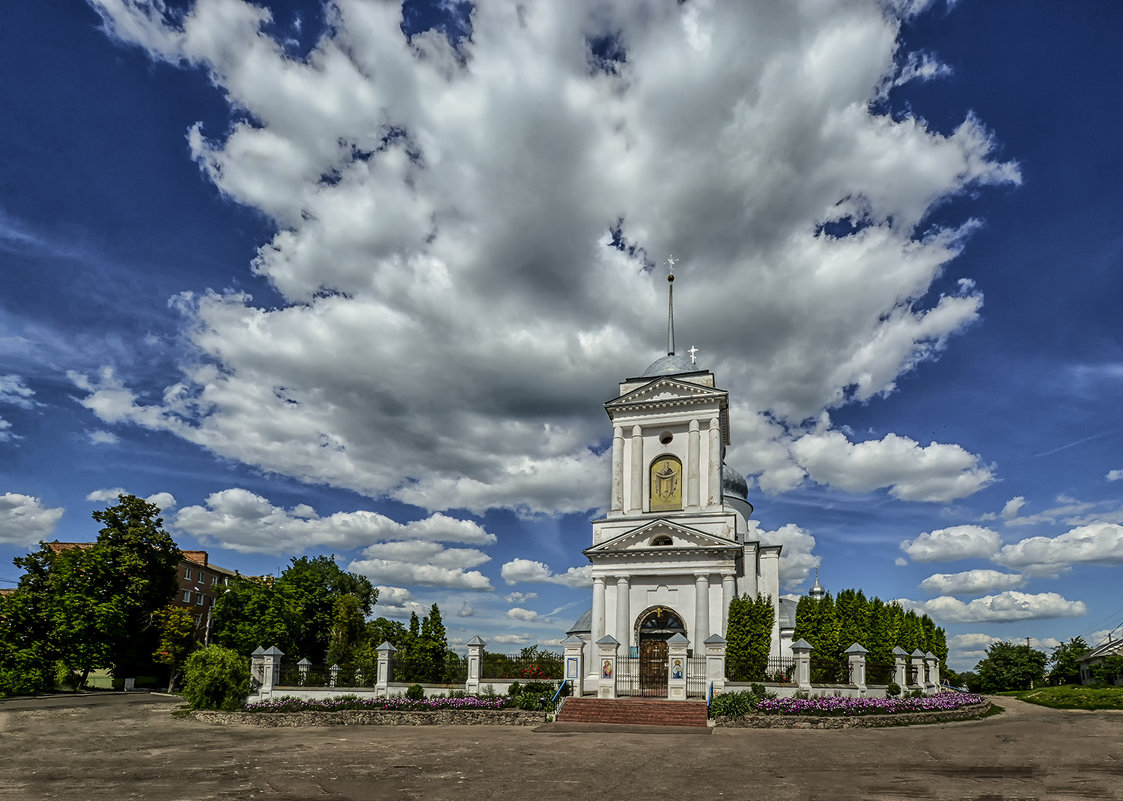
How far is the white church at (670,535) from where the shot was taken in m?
33.3

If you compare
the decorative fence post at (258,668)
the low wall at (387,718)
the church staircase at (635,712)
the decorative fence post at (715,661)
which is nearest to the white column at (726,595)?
the decorative fence post at (715,661)

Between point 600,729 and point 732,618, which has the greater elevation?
point 732,618

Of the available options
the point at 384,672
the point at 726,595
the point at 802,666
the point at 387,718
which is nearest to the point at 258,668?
the point at 384,672

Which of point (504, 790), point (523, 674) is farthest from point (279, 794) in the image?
point (523, 674)

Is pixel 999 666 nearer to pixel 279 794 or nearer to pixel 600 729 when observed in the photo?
pixel 600 729

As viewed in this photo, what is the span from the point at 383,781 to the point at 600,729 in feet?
36.8

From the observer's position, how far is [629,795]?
1210 cm

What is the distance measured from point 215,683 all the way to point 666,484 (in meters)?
22.8

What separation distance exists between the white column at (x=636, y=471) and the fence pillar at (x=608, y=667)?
994cm

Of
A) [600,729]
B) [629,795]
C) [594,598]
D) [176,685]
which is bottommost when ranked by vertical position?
[176,685]

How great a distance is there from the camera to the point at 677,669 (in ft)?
87.2

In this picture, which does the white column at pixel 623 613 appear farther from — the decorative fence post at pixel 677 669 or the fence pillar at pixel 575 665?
the decorative fence post at pixel 677 669

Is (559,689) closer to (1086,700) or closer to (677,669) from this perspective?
(677,669)

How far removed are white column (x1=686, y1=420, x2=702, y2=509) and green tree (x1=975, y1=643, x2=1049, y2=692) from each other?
44127 mm
